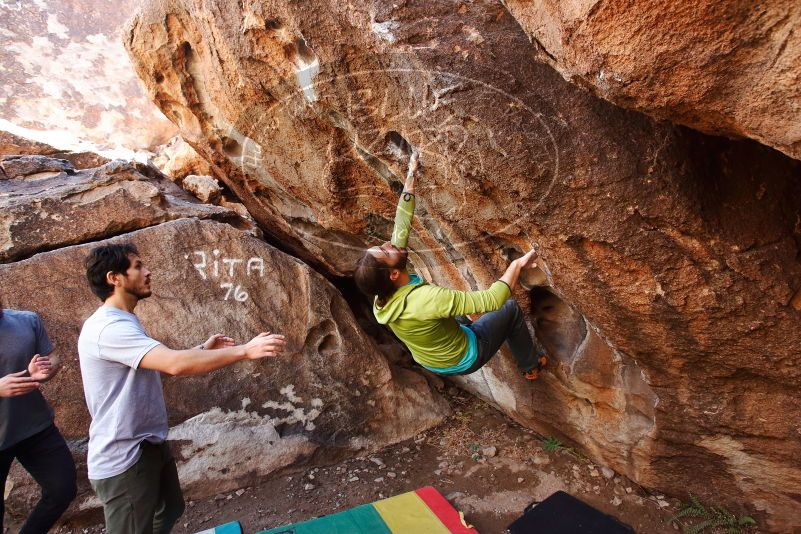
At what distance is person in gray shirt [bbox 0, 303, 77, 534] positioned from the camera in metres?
2.47

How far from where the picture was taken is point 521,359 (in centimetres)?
352

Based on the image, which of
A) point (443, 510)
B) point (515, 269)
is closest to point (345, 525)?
point (443, 510)

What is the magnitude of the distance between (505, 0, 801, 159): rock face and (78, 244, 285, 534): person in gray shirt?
145cm

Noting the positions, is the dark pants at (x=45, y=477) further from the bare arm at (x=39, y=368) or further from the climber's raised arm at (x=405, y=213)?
the climber's raised arm at (x=405, y=213)

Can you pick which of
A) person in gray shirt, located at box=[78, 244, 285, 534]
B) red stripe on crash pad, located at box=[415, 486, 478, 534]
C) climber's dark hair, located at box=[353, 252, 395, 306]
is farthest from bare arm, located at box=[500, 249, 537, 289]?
red stripe on crash pad, located at box=[415, 486, 478, 534]

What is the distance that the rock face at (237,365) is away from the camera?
3551mm

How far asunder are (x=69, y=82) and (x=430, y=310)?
778 inches

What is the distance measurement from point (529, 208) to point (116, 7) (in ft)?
77.0

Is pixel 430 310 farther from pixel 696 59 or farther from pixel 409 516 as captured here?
pixel 696 59

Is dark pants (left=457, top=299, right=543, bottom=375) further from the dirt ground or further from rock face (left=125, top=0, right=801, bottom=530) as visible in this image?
the dirt ground

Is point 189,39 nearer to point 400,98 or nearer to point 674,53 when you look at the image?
point 400,98

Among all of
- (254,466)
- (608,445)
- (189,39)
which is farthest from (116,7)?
(608,445)

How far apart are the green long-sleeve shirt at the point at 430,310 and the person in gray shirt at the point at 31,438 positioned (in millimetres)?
1639

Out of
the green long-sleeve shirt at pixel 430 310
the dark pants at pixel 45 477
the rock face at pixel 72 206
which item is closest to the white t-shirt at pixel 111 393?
the dark pants at pixel 45 477
